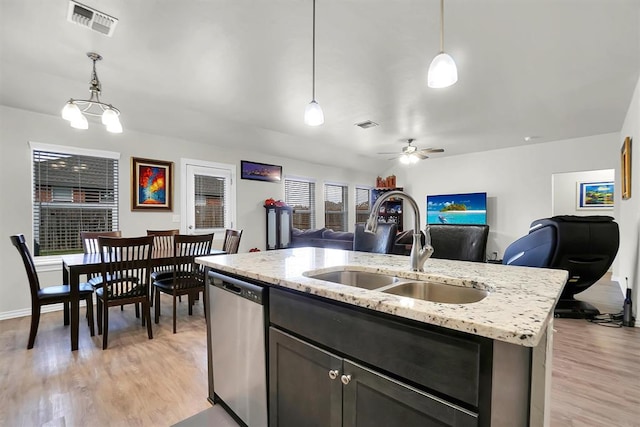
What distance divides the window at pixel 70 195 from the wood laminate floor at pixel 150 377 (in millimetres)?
1143

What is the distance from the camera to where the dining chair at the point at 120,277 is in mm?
2641

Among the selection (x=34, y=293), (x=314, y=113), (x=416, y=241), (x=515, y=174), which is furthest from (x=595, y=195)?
(x=34, y=293)

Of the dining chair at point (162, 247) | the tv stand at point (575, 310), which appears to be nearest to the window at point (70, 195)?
the dining chair at point (162, 247)

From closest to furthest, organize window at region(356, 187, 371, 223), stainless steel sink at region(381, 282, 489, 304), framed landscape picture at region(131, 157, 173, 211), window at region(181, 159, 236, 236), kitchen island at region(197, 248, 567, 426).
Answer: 1. kitchen island at region(197, 248, 567, 426)
2. stainless steel sink at region(381, 282, 489, 304)
3. framed landscape picture at region(131, 157, 173, 211)
4. window at region(181, 159, 236, 236)
5. window at region(356, 187, 371, 223)

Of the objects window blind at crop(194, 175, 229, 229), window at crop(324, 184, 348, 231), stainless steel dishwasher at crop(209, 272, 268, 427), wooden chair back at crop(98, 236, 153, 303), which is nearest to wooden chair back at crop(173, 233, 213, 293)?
wooden chair back at crop(98, 236, 153, 303)

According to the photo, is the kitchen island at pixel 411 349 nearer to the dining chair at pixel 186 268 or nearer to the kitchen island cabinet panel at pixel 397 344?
the kitchen island cabinet panel at pixel 397 344

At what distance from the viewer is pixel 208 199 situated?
17.6 feet

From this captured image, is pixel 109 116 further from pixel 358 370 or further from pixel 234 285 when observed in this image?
pixel 358 370

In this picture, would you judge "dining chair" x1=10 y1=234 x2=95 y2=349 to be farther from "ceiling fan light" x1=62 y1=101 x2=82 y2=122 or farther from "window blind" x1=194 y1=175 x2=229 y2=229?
"window blind" x1=194 y1=175 x2=229 y2=229

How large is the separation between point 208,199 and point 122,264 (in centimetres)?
271

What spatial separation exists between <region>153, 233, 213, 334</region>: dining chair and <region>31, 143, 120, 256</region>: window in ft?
5.61

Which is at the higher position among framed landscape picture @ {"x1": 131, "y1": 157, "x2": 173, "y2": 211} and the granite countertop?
framed landscape picture @ {"x1": 131, "y1": 157, "x2": 173, "y2": 211}

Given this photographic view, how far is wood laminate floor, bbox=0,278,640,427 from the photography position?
5.84ft

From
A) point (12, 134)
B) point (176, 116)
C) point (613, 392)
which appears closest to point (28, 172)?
point (12, 134)
